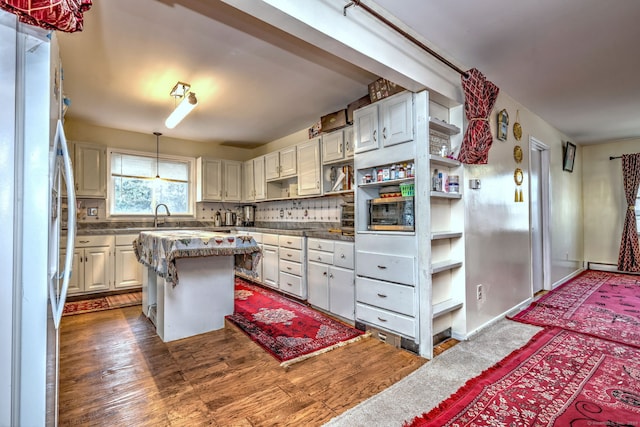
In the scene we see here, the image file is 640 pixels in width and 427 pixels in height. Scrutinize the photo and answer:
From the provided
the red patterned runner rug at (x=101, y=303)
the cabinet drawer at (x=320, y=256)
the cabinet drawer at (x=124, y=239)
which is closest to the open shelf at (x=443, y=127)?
the cabinet drawer at (x=320, y=256)

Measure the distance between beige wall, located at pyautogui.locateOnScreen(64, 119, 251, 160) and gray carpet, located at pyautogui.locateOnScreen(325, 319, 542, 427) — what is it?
16.2ft

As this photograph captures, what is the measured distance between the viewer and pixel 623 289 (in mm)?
4430

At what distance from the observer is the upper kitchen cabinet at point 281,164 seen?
179 inches

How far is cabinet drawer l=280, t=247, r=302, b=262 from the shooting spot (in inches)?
150

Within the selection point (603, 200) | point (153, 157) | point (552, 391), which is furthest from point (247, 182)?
point (603, 200)

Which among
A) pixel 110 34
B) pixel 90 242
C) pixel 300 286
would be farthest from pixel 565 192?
pixel 90 242

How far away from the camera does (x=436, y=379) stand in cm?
209

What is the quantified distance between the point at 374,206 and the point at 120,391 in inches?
93.2

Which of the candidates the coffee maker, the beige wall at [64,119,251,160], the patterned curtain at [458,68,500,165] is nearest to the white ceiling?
the patterned curtain at [458,68,500,165]

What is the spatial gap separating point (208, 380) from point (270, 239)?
2.42 metres

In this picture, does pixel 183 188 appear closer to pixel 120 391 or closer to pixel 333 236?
pixel 333 236

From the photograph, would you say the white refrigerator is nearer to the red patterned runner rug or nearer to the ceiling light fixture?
the ceiling light fixture

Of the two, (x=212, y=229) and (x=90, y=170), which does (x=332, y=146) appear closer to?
(x=212, y=229)

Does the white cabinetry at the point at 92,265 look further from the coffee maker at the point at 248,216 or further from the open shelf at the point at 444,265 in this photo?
the open shelf at the point at 444,265
